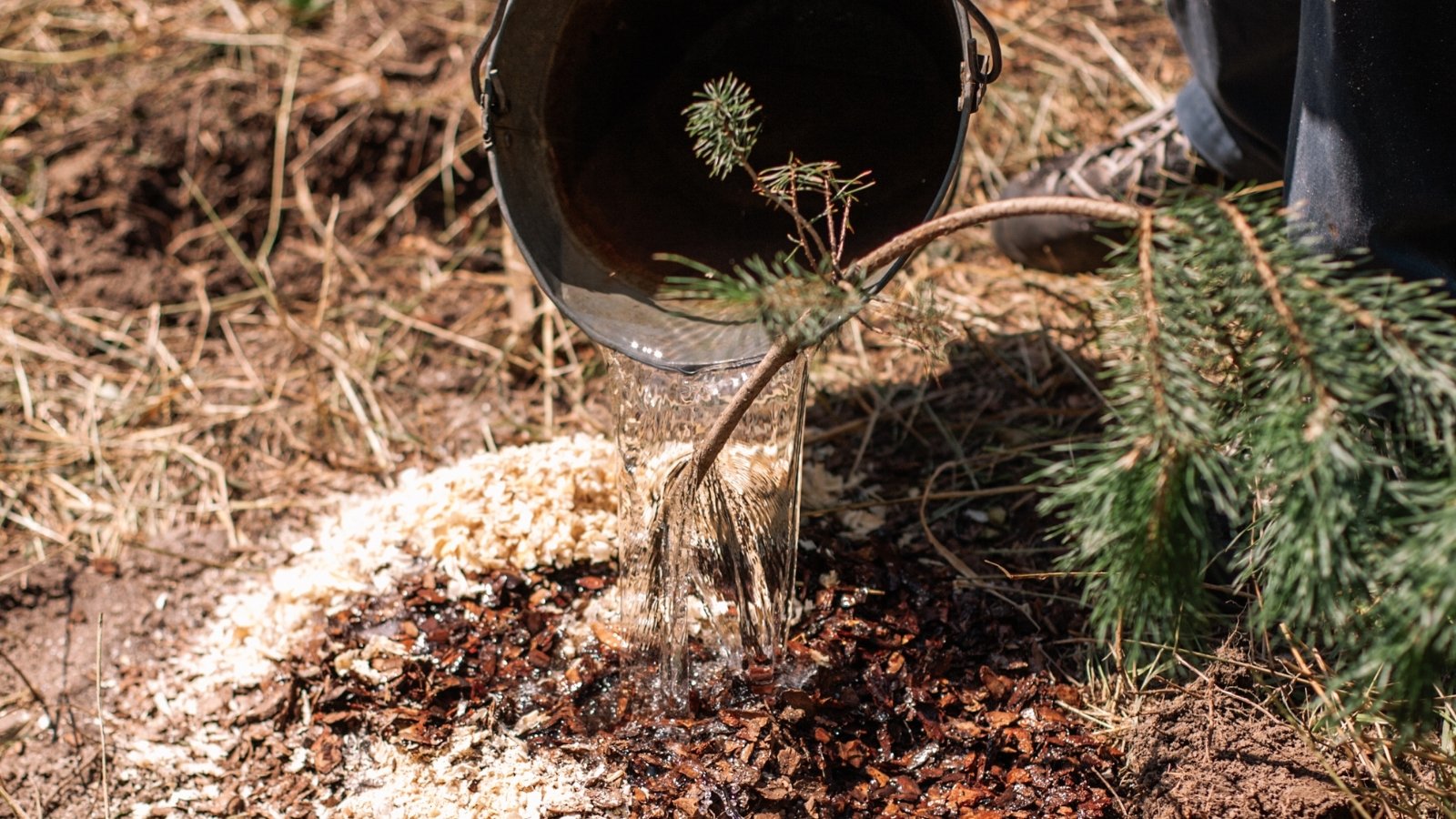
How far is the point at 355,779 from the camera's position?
1704 millimetres

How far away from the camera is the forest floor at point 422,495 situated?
1.61m

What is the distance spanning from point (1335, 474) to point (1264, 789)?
2.20 ft

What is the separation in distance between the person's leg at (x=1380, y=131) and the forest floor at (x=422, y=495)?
0.55 metres

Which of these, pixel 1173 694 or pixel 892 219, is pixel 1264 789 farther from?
pixel 892 219

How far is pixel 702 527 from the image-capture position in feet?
5.76

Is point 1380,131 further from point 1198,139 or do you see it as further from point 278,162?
point 278,162

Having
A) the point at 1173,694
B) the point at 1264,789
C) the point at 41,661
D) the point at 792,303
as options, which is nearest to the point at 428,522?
the point at 41,661

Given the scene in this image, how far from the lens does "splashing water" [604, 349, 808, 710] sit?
5.78 ft

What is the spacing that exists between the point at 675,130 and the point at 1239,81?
1.01 m

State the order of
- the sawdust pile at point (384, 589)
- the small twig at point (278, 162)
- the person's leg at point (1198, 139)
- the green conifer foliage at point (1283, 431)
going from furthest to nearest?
the small twig at point (278, 162)
the person's leg at point (1198, 139)
the sawdust pile at point (384, 589)
the green conifer foliage at point (1283, 431)

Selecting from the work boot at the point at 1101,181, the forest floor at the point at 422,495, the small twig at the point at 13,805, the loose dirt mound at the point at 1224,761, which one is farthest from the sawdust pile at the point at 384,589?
the work boot at the point at 1101,181

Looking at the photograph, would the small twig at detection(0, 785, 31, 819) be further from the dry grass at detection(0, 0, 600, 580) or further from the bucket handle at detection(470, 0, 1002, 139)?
the bucket handle at detection(470, 0, 1002, 139)

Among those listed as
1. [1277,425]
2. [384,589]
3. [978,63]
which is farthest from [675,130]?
[1277,425]

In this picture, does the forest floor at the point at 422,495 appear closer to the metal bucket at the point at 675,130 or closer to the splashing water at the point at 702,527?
the splashing water at the point at 702,527
